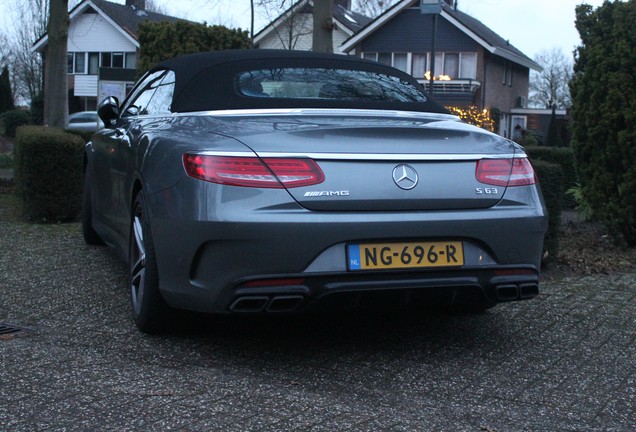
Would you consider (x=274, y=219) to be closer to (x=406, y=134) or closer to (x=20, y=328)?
(x=406, y=134)

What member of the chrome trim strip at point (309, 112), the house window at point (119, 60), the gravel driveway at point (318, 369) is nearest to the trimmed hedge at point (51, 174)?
the gravel driveway at point (318, 369)

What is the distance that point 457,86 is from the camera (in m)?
47.4

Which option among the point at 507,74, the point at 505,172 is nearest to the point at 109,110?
the point at 505,172

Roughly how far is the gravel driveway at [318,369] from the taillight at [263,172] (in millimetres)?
887

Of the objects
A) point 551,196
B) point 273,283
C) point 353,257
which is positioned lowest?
point 273,283

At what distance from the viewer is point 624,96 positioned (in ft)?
27.9

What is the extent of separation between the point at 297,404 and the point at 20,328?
81.5 inches

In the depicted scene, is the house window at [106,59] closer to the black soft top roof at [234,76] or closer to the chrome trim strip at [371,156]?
the black soft top roof at [234,76]

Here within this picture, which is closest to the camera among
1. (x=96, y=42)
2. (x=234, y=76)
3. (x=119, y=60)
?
(x=234, y=76)

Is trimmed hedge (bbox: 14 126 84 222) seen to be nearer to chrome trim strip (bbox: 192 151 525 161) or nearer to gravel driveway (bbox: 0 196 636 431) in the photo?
gravel driveway (bbox: 0 196 636 431)

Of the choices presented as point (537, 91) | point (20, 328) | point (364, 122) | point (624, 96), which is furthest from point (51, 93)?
point (537, 91)

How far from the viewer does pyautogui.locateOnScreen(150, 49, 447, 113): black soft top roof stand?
16.4ft

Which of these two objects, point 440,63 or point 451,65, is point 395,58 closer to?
point 440,63

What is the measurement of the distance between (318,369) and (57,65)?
41.1 ft
